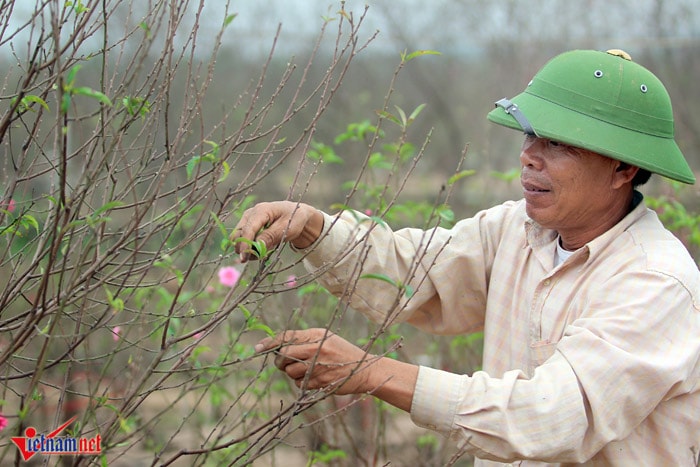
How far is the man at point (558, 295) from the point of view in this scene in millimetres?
1878

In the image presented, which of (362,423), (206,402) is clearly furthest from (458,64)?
(362,423)

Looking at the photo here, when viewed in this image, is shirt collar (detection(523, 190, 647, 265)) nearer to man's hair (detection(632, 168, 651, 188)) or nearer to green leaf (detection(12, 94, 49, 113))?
man's hair (detection(632, 168, 651, 188))

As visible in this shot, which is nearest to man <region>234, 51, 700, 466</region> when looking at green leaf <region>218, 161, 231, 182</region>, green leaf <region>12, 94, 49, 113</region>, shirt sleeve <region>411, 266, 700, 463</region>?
shirt sleeve <region>411, 266, 700, 463</region>

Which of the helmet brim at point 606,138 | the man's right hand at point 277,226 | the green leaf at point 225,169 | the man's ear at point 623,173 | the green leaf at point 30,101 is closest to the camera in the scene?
the green leaf at point 30,101

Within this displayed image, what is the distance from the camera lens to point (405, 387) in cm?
193

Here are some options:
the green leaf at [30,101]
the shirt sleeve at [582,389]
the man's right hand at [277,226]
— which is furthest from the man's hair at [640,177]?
the green leaf at [30,101]

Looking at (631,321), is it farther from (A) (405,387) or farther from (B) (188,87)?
(B) (188,87)

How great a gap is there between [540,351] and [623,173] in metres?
0.51

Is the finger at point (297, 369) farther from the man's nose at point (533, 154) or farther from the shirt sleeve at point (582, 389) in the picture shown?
the man's nose at point (533, 154)

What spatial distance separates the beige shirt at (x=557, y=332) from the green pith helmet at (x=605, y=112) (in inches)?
→ 7.4

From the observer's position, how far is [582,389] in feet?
6.16

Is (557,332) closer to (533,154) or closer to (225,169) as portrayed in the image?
(533,154)

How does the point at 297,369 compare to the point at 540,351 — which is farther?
the point at 540,351

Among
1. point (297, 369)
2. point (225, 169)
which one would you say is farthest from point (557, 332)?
point (225, 169)
